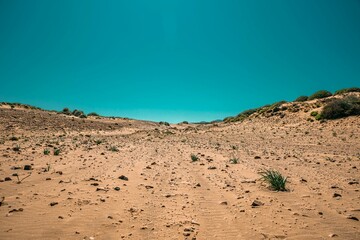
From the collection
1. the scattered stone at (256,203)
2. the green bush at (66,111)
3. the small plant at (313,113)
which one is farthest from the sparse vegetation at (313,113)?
the green bush at (66,111)

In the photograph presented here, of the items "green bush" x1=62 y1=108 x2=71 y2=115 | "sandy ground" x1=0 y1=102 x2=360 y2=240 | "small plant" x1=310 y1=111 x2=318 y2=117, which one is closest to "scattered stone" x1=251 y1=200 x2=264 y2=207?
"sandy ground" x1=0 y1=102 x2=360 y2=240

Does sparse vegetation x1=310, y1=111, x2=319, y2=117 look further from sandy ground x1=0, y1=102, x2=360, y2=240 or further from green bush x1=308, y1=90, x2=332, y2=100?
sandy ground x1=0, y1=102, x2=360, y2=240

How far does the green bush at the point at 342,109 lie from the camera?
28797 millimetres

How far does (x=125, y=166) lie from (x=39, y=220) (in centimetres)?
628

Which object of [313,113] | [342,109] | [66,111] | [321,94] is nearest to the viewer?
[342,109]

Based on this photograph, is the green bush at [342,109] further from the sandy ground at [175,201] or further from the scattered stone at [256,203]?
the scattered stone at [256,203]

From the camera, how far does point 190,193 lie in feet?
24.3

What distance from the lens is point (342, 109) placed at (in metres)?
29.7

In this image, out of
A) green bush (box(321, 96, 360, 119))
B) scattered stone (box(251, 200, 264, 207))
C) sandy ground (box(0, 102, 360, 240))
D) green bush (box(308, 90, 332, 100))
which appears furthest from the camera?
green bush (box(308, 90, 332, 100))

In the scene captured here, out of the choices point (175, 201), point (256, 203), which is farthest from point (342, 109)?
point (175, 201)

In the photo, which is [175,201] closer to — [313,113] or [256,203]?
[256,203]

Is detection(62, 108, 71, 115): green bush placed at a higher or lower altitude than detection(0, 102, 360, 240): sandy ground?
higher

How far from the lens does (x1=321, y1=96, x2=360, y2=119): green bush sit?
94.5 ft

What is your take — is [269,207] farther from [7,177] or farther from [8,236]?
[7,177]
